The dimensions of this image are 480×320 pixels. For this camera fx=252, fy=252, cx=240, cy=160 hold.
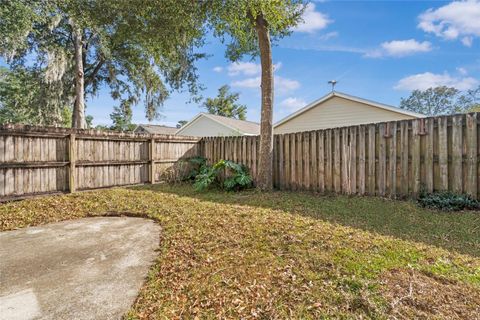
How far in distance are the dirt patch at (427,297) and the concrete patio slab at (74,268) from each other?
76.3 inches

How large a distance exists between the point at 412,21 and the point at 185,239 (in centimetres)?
989

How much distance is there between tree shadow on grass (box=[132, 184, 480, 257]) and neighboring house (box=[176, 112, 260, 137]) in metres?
9.98

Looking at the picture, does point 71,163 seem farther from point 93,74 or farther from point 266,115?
point 93,74

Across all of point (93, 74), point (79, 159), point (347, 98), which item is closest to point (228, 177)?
point (79, 159)

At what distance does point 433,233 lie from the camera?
10.5 ft

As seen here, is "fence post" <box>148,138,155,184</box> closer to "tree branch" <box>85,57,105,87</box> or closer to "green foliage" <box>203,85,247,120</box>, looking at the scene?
"tree branch" <box>85,57,105,87</box>

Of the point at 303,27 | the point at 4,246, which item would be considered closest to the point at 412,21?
Result: the point at 303,27

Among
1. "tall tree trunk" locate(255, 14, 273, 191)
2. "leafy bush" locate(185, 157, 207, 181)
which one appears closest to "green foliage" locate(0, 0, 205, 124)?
"tall tree trunk" locate(255, 14, 273, 191)

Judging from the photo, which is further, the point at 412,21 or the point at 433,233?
the point at 412,21

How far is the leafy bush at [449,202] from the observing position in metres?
4.00

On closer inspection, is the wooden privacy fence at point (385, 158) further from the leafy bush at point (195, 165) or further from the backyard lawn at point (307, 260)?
the leafy bush at point (195, 165)

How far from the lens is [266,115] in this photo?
20.5ft

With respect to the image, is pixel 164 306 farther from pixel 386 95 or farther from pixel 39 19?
pixel 386 95

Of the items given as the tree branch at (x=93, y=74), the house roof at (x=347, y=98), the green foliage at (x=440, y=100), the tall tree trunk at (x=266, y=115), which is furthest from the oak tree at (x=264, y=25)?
the green foliage at (x=440, y=100)
